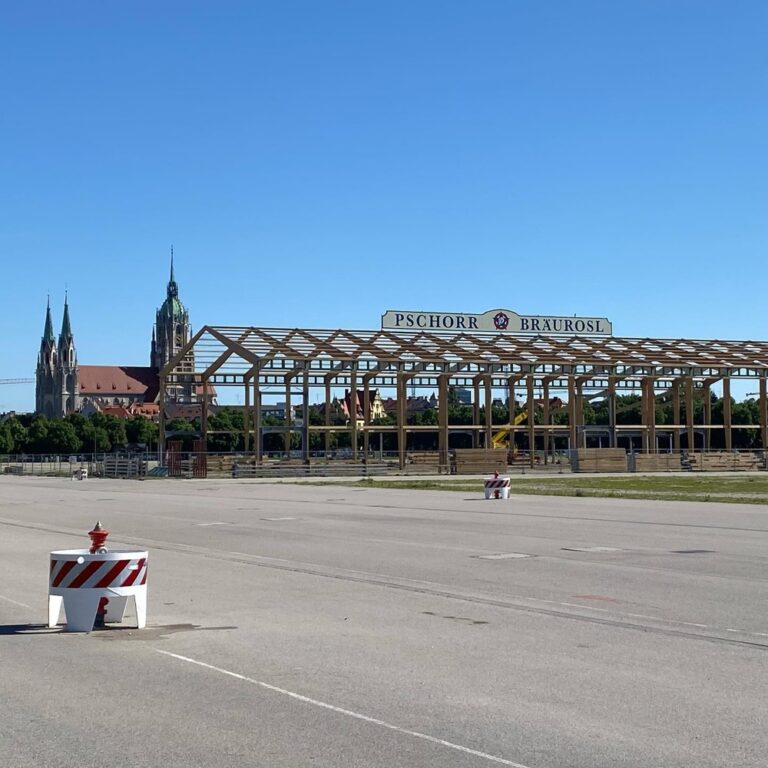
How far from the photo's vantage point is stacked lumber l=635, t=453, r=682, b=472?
7050 centimetres

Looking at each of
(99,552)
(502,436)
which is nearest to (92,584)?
(99,552)

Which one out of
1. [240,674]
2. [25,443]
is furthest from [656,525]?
[25,443]

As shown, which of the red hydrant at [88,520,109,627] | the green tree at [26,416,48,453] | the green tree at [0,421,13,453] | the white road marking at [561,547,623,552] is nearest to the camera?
the red hydrant at [88,520,109,627]

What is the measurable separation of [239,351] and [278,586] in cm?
5074

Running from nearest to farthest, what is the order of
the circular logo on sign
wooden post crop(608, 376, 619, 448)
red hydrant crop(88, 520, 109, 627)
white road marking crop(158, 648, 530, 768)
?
1. white road marking crop(158, 648, 530, 768)
2. red hydrant crop(88, 520, 109, 627)
3. wooden post crop(608, 376, 619, 448)
4. the circular logo on sign

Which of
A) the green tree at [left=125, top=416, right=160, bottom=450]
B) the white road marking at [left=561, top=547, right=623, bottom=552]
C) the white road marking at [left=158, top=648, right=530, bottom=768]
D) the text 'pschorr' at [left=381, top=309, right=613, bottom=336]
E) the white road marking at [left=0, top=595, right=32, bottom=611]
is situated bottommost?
the white road marking at [left=158, top=648, right=530, bottom=768]

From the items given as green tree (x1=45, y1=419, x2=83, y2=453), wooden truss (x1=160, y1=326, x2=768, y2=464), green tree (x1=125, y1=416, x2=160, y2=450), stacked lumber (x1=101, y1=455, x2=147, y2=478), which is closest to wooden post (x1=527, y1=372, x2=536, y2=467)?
wooden truss (x1=160, y1=326, x2=768, y2=464)

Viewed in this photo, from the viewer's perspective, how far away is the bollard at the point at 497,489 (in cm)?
3869

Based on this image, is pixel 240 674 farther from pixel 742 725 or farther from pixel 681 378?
pixel 681 378

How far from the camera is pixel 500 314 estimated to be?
7606cm

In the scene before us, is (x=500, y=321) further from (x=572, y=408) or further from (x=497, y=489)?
(x=497, y=489)

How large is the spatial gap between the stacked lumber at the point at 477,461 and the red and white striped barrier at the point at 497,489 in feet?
98.1

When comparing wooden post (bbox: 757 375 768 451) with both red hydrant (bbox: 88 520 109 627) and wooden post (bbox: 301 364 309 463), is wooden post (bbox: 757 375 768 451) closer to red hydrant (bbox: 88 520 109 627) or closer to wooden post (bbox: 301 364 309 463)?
wooden post (bbox: 301 364 309 463)

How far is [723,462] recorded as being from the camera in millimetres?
71062
